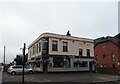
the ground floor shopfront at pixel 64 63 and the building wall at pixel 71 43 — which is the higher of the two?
the building wall at pixel 71 43

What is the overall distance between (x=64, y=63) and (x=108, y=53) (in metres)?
18.5

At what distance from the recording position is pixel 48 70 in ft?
124

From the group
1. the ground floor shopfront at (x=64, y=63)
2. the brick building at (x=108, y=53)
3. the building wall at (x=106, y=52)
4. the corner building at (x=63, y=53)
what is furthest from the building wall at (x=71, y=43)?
the building wall at (x=106, y=52)

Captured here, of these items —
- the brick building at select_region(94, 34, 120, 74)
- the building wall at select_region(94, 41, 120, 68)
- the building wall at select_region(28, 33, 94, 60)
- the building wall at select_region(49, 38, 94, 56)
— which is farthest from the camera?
the building wall at select_region(94, 41, 120, 68)

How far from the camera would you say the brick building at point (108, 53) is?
50281 mm

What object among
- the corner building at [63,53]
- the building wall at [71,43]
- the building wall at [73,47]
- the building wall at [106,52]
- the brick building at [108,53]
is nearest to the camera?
the corner building at [63,53]

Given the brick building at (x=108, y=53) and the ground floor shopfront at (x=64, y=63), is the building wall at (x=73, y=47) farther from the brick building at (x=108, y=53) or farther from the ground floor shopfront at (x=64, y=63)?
the brick building at (x=108, y=53)

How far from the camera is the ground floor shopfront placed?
125ft

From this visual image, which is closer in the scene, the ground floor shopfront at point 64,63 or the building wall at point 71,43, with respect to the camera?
the ground floor shopfront at point 64,63

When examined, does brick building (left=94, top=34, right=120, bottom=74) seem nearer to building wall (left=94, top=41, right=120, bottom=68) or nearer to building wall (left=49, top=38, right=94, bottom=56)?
building wall (left=94, top=41, right=120, bottom=68)

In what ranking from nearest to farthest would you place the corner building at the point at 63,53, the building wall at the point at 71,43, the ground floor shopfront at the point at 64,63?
the ground floor shopfront at the point at 64,63 < the corner building at the point at 63,53 < the building wall at the point at 71,43

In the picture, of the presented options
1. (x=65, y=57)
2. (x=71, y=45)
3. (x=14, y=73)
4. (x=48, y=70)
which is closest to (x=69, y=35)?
(x=71, y=45)

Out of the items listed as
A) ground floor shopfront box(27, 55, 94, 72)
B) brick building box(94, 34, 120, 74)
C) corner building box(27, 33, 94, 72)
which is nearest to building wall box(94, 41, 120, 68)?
brick building box(94, 34, 120, 74)

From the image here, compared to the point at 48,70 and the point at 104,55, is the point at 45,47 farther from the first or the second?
the point at 104,55
